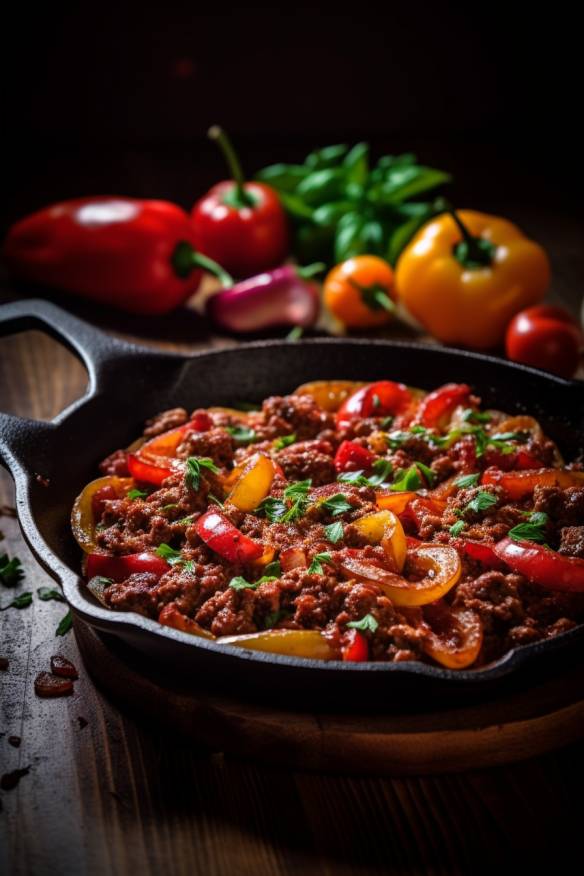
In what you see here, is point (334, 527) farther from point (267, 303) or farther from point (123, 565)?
point (267, 303)

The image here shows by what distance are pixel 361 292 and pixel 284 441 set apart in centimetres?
219

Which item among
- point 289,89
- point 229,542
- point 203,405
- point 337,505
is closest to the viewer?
point 229,542

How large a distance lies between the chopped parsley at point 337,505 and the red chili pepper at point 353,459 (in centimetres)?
41

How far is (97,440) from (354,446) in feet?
3.54

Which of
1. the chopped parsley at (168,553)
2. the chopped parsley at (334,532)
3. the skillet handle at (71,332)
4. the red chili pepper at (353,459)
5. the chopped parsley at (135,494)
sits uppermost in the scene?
the skillet handle at (71,332)

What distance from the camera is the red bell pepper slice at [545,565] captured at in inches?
Result: 133

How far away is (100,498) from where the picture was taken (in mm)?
4035

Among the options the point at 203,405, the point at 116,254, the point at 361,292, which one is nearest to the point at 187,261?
the point at 116,254

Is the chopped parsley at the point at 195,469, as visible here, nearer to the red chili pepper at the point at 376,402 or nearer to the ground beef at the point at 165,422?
the ground beef at the point at 165,422

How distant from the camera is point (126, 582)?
3.50 m

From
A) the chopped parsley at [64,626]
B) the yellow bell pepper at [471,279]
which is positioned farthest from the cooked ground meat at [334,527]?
the yellow bell pepper at [471,279]

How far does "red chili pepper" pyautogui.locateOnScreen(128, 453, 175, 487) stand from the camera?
13.5 ft

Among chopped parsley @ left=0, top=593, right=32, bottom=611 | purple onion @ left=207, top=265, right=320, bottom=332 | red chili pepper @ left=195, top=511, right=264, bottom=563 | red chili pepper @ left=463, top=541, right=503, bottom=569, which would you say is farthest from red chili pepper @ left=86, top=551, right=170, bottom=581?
purple onion @ left=207, top=265, right=320, bottom=332

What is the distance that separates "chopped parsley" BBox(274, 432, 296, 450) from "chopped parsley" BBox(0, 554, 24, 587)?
1.14 m
